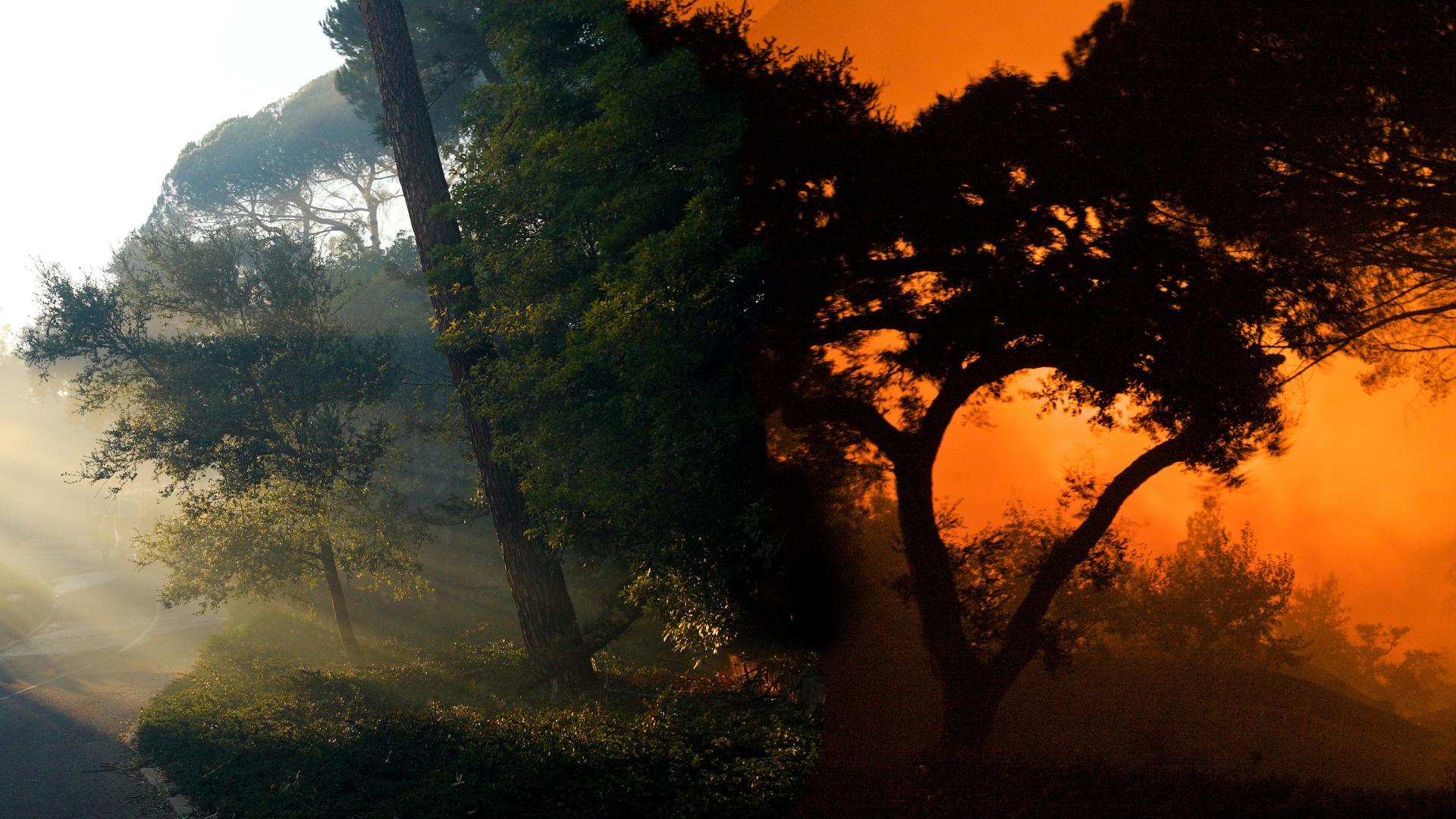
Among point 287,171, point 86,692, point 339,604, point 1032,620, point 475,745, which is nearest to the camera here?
point 1032,620

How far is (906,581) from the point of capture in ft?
31.0

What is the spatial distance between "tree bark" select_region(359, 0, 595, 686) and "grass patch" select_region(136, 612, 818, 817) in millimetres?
896

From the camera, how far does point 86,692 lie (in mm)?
21844

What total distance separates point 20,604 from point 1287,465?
141 ft

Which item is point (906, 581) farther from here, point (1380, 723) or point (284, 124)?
point (284, 124)

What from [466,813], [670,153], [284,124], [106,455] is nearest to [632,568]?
[466,813]

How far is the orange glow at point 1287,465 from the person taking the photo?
7.95m

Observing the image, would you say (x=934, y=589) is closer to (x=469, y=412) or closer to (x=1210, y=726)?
(x=1210, y=726)

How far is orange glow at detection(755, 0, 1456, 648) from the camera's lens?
7.95 metres

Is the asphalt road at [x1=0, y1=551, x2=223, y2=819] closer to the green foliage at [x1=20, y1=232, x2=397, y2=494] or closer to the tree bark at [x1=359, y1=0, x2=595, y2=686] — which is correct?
the green foliage at [x1=20, y1=232, x2=397, y2=494]

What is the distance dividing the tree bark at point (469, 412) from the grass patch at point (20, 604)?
24.5 metres

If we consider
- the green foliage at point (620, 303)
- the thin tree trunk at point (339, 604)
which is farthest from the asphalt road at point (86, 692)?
the green foliage at point (620, 303)

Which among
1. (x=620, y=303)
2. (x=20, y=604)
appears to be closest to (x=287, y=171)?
(x=20, y=604)

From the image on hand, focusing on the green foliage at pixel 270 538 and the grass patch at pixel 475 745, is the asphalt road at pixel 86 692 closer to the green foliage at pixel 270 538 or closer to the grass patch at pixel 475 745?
the grass patch at pixel 475 745
